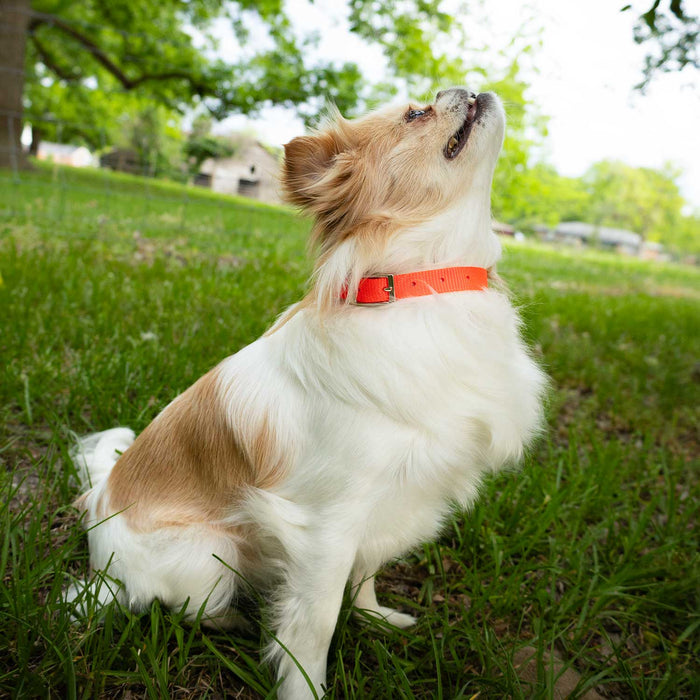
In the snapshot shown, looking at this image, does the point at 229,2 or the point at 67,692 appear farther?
the point at 229,2

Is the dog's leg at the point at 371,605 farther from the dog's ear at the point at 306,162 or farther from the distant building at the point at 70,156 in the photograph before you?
the distant building at the point at 70,156

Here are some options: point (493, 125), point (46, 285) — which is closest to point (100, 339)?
point (46, 285)

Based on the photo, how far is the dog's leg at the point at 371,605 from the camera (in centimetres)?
186

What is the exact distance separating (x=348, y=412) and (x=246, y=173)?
67.6 inches

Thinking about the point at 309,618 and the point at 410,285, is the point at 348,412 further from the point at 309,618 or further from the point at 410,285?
the point at 309,618

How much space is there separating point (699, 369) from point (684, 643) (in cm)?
354

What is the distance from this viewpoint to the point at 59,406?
2844 millimetres

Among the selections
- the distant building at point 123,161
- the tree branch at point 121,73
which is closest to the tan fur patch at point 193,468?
the distant building at point 123,161

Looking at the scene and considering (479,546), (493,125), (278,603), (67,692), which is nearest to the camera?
(67,692)

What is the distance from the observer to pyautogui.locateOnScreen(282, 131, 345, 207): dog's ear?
5.77 ft

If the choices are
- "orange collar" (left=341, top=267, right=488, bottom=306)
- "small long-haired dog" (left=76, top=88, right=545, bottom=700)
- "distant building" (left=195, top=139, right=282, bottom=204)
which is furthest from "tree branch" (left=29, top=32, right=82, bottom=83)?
"orange collar" (left=341, top=267, right=488, bottom=306)

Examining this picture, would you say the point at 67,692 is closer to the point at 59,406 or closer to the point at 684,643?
the point at 59,406

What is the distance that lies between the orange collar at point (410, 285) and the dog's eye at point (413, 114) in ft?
1.71

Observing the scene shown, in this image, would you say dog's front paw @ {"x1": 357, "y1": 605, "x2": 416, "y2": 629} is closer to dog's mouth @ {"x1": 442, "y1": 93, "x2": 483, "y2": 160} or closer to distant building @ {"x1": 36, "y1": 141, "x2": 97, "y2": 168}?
dog's mouth @ {"x1": 442, "y1": 93, "x2": 483, "y2": 160}
